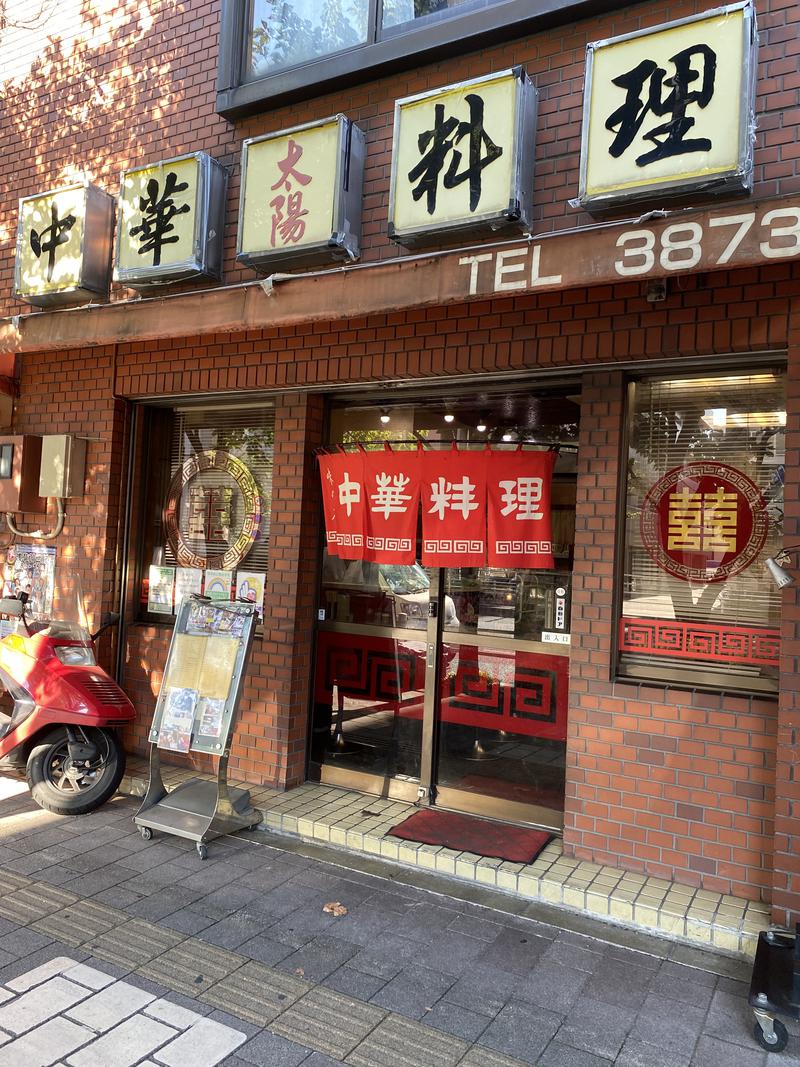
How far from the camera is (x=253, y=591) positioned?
637 centimetres

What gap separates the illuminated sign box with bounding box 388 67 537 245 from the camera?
4605 millimetres

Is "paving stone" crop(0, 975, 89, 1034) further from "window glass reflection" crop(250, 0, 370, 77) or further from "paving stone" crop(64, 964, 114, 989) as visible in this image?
"window glass reflection" crop(250, 0, 370, 77)

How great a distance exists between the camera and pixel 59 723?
5508mm

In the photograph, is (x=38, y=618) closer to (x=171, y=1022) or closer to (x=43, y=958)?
(x=43, y=958)

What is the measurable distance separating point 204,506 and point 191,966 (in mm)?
4002

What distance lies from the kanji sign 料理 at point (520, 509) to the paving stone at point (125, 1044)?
127 inches

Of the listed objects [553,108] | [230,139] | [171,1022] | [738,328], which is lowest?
[171,1022]

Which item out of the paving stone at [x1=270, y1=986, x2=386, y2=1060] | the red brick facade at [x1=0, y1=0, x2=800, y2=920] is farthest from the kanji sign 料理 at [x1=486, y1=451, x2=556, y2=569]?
the paving stone at [x1=270, y1=986, x2=386, y2=1060]

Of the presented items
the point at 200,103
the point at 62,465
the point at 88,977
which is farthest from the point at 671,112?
the point at 62,465

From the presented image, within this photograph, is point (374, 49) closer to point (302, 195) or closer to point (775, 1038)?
point (302, 195)

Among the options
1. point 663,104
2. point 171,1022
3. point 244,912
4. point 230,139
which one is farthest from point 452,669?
point 230,139

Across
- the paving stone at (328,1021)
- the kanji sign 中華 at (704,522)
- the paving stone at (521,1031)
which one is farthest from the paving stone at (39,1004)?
the kanji sign 中華 at (704,522)

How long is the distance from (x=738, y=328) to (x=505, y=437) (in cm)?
176

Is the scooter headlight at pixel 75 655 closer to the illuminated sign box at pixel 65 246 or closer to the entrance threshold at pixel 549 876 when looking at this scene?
the entrance threshold at pixel 549 876
